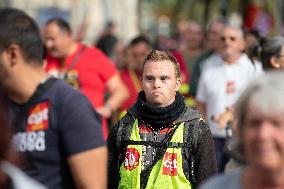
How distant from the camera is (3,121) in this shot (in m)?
3.55

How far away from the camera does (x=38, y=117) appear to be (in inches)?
184

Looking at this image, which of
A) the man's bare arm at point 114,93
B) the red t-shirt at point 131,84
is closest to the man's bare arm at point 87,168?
the man's bare arm at point 114,93

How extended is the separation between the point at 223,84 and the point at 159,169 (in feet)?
13.8

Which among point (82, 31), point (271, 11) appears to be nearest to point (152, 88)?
point (82, 31)

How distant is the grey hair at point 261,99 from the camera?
3660 mm

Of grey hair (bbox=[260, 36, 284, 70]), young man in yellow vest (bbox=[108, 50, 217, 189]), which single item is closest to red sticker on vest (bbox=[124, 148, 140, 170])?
young man in yellow vest (bbox=[108, 50, 217, 189])

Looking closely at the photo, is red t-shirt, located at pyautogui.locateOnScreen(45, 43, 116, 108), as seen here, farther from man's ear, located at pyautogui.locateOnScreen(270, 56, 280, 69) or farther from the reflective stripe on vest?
the reflective stripe on vest

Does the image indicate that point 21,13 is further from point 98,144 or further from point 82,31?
point 82,31

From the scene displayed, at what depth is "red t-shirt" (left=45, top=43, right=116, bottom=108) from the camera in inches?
406

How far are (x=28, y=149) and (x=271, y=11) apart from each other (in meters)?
21.1

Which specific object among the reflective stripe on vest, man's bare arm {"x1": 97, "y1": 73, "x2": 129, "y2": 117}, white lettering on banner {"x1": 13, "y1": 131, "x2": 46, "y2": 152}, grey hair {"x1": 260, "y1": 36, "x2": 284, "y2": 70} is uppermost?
grey hair {"x1": 260, "y1": 36, "x2": 284, "y2": 70}

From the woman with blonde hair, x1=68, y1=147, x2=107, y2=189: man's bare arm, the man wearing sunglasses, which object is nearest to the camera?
the woman with blonde hair

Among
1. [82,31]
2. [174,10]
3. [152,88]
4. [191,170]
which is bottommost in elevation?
[191,170]

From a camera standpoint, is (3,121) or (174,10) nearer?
(3,121)
